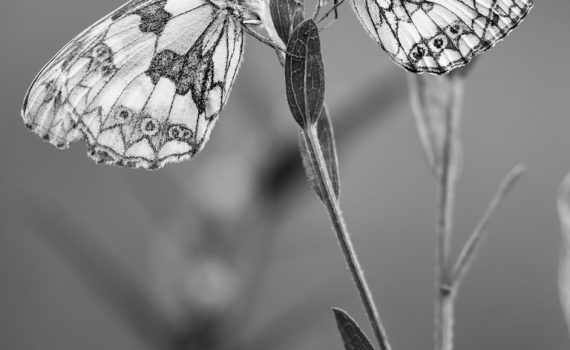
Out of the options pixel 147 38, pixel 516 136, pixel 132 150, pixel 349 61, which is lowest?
pixel 516 136

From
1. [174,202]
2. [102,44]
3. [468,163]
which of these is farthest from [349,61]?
[102,44]

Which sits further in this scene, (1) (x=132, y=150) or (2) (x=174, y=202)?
(2) (x=174, y=202)

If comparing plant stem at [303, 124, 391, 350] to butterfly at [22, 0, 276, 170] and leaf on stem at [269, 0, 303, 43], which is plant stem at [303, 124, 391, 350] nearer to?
leaf on stem at [269, 0, 303, 43]

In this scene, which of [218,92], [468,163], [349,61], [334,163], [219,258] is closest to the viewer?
[334,163]

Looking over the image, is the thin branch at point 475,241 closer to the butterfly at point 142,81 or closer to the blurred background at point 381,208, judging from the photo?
the butterfly at point 142,81


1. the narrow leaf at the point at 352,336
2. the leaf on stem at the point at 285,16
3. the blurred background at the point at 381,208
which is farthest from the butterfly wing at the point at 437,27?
the blurred background at the point at 381,208

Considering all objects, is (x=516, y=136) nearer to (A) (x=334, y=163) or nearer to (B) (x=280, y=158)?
(B) (x=280, y=158)

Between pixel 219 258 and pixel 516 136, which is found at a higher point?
pixel 219 258
